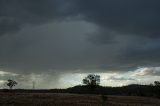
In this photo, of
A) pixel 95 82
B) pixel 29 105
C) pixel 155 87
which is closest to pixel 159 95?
pixel 155 87

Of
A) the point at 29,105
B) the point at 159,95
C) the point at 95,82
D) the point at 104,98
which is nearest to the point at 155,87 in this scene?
the point at 159,95

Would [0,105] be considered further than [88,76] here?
No

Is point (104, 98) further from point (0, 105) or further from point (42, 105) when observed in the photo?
point (0, 105)

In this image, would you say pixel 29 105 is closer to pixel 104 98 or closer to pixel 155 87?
pixel 104 98

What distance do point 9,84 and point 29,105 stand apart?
126m

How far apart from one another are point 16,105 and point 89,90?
404ft

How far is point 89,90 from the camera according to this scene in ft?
640

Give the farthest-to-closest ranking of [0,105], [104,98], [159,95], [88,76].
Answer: [88,76]
[159,95]
[104,98]
[0,105]

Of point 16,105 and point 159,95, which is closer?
point 16,105

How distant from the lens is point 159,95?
536 ft

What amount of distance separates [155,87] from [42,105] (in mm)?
111831

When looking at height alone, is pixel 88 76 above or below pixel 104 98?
above

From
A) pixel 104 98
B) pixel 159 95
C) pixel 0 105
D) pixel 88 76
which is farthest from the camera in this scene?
pixel 88 76

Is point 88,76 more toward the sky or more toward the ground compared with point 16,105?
more toward the sky
